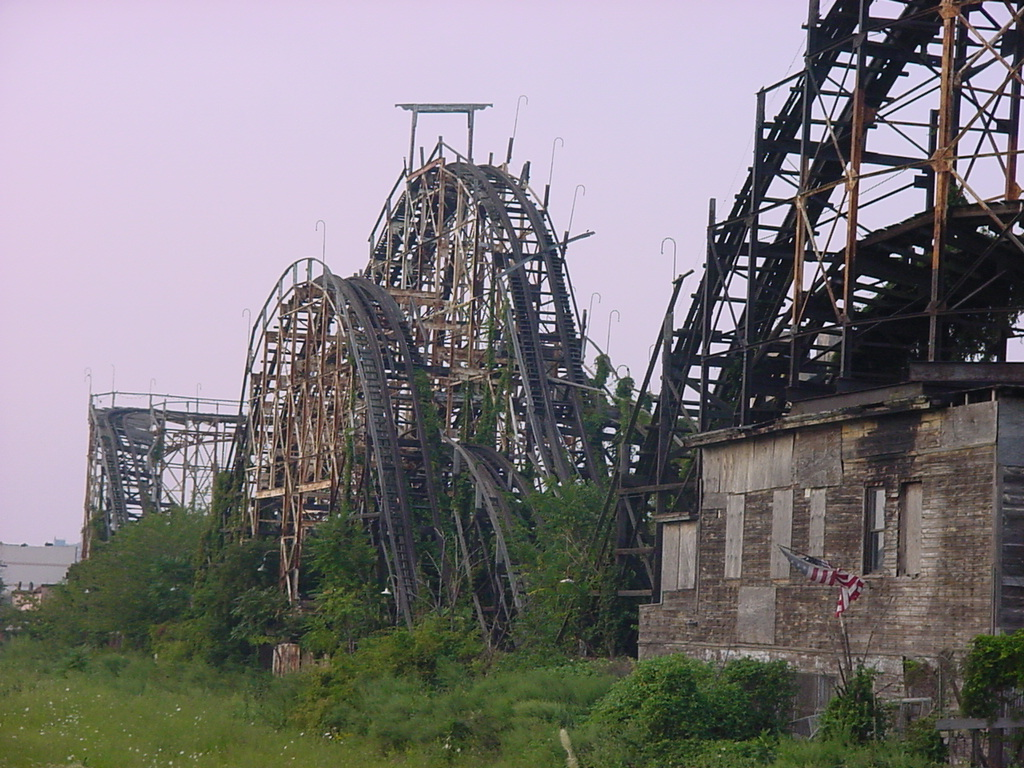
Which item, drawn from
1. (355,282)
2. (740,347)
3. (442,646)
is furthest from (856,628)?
(355,282)

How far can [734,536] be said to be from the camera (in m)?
20.2

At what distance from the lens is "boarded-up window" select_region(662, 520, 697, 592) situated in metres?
21.5

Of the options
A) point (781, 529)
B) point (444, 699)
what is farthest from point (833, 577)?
point (444, 699)

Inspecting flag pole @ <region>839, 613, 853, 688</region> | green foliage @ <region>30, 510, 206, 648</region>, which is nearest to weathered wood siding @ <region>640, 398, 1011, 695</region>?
flag pole @ <region>839, 613, 853, 688</region>

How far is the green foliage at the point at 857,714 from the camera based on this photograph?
16.4 meters

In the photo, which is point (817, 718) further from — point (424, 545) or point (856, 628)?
point (424, 545)

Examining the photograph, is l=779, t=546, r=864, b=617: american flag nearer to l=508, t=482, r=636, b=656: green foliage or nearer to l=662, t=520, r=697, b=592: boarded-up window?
l=662, t=520, r=697, b=592: boarded-up window

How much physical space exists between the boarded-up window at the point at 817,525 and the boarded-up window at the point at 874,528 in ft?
2.39

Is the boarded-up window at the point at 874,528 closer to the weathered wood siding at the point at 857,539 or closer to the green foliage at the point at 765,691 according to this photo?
the weathered wood siding at the point at 857,539

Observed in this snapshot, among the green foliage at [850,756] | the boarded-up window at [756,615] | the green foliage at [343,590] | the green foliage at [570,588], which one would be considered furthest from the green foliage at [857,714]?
the green foliage at [343,590]

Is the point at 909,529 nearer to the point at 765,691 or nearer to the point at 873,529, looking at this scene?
→ the point at 873,529

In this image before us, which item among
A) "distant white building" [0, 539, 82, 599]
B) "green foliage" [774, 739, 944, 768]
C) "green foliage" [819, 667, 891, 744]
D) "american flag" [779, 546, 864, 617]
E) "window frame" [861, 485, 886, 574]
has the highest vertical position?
"window frame" [861, 485, 886, 574]

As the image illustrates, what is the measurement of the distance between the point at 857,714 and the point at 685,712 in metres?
2.16

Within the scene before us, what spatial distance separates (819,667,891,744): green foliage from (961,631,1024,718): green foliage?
1379mm
